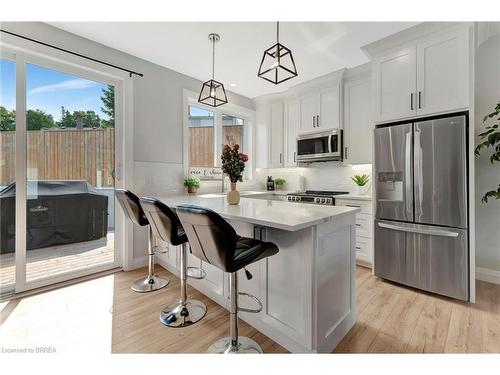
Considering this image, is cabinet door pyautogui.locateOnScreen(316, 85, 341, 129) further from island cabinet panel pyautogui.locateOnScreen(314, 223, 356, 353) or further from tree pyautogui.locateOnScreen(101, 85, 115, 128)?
tree pyautogui.locateOnScreen(101, 85, 115, 128)

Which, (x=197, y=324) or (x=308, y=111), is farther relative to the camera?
(x=308, y=111)

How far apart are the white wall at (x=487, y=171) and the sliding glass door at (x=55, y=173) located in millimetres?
4257

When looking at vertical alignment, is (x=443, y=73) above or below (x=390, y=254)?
above

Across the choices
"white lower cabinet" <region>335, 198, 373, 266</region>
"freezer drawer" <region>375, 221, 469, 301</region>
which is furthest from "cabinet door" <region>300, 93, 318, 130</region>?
"freezer drawer" <region>375, 221, 469, 301</region>

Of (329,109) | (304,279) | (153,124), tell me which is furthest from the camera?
(329,109)

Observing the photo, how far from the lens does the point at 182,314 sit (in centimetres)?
192

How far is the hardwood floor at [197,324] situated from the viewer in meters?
1.60

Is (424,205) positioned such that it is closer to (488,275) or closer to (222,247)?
(488,275)

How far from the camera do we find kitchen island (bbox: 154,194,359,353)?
1415 millimetres

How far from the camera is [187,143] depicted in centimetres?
347

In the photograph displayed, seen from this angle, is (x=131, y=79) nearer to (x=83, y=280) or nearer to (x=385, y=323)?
(x=83, y=280)

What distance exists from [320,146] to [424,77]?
1.53 metres

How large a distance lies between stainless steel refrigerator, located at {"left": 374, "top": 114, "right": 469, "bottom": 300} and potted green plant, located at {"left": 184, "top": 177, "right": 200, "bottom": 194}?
2.38 meters

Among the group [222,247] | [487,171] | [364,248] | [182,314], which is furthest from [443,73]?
[182,314]
